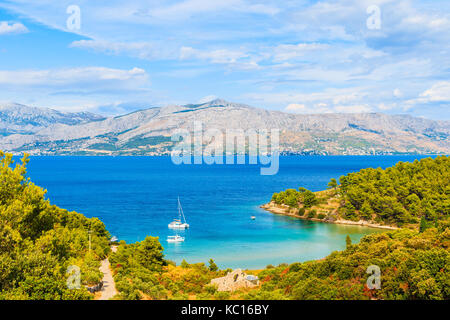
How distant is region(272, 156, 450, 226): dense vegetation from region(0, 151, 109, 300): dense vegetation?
201ft

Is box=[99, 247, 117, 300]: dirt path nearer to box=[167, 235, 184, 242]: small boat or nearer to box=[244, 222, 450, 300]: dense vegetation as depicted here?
box=[244, 222, 450, 300]: dense vegetation

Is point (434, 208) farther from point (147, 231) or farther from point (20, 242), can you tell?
point (20, 242)

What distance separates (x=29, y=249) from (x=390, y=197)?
67.7 m

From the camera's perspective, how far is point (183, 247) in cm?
5825

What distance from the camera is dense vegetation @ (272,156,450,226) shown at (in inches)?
2714

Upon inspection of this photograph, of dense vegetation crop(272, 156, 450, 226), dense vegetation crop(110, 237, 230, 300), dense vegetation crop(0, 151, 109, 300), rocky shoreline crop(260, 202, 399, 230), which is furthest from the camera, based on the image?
rocky shoreline crop(260, 202, 399, 230)

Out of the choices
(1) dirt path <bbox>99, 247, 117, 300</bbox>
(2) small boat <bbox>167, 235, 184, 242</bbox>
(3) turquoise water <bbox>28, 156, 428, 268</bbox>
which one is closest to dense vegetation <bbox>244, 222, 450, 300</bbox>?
(1) dirt path <bbox>99, 247, 117, 300</bbox>

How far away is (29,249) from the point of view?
2016 cm

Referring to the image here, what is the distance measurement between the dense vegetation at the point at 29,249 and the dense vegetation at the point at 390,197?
2410 inches

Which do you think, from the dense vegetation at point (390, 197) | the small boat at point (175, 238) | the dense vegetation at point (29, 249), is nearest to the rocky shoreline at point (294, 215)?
the dense vegetation at point (390, 197)

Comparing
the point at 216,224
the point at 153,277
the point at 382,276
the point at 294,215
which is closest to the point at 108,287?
the point at 153,277
